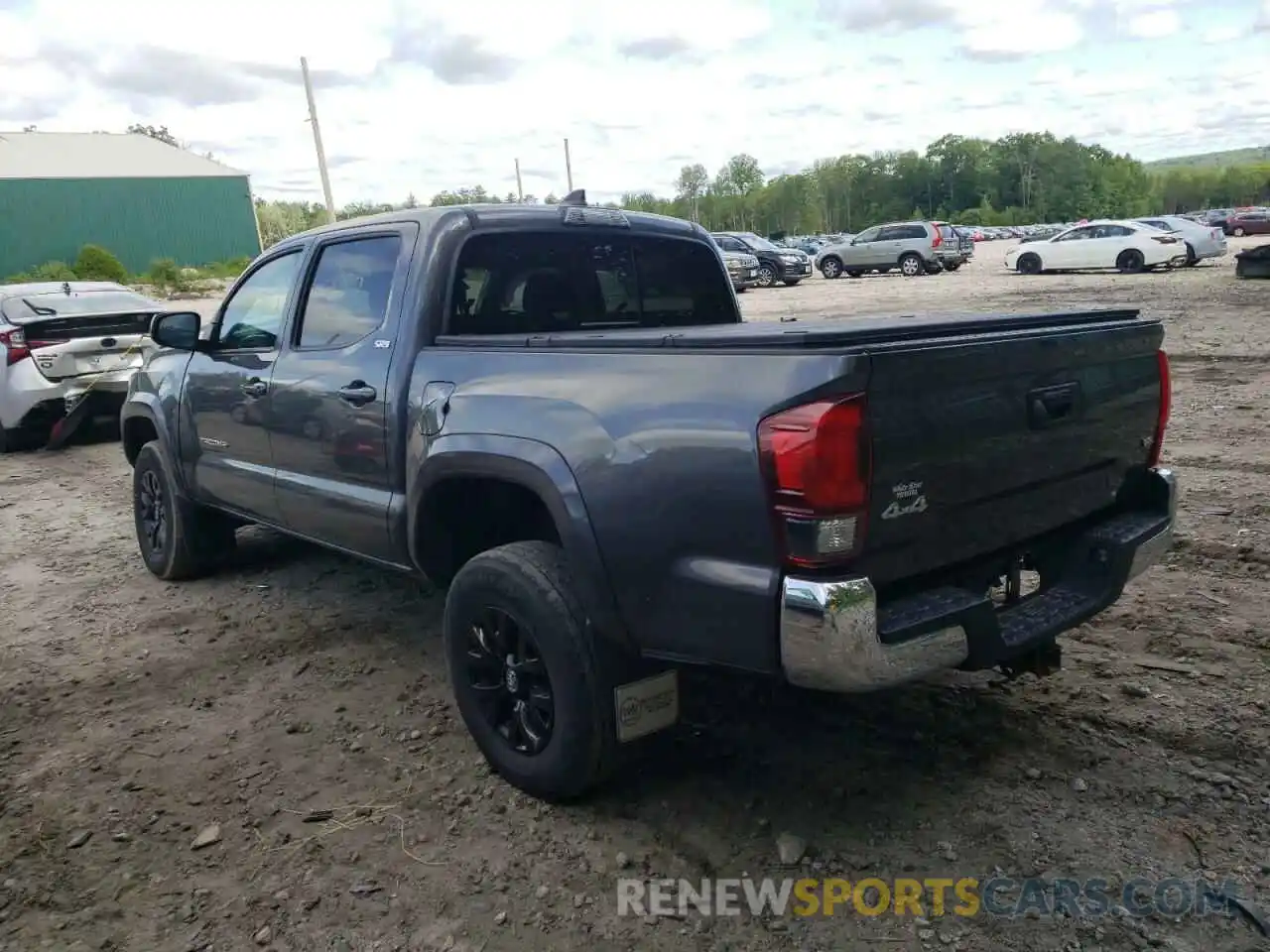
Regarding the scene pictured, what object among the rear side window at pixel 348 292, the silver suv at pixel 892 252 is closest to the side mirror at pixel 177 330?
the rear side window at pixel 348 292

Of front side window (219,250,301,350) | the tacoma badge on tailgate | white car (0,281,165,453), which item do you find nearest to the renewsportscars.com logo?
the tacoma badge on tailgate

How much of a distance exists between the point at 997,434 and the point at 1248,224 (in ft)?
183

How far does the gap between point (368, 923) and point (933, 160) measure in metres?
132

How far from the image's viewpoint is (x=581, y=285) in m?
4.11

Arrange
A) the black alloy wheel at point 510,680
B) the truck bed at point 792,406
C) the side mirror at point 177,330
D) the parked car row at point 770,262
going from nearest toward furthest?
the truck bed at point 792,406, the black alloy wheel at point 510,680, the side mirror at point 177,330, the parked car row at point 770,262

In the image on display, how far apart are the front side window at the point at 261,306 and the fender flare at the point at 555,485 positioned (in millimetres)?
1699

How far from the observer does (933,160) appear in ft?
401

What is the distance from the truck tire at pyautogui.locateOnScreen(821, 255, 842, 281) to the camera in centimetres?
3366

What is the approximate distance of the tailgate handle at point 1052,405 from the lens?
9.12ft

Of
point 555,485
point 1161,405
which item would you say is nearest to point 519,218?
point 555,485

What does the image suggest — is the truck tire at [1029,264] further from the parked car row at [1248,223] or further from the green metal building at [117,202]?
the green metal building at [117,202]

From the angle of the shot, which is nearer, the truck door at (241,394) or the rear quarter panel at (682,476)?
the rear quarter panel at (682,476)

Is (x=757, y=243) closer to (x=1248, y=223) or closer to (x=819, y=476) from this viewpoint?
(x=819, y=476)

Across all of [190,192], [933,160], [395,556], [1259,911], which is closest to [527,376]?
[395,556]
